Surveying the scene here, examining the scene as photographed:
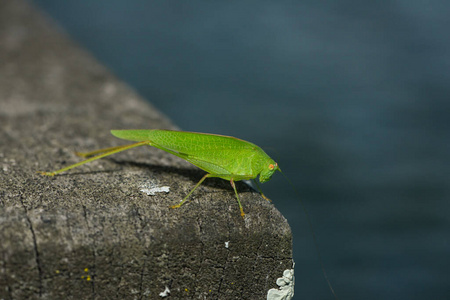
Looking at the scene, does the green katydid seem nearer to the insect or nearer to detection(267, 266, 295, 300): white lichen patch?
the insect

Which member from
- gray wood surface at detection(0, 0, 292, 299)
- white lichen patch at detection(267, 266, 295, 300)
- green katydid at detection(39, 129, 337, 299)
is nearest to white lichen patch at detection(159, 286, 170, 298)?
gray wood surface at detection(0, 0, 292, 299)

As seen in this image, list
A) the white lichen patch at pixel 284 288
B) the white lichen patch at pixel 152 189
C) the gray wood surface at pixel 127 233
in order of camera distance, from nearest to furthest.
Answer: the gray wood surface at pixel 127 233 < the white lichen patch at pixel 284 288 < the white lichen patch at pixel 152 189

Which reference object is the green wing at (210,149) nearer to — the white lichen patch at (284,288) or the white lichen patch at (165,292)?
the white lichen patch at (284,288)

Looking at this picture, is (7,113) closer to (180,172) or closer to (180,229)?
(180,172)

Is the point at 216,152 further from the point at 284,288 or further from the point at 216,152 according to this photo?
the point at 284,288

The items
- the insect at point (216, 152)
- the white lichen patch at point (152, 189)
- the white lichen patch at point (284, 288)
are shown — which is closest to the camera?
the white lichen patch at point (284, 288)

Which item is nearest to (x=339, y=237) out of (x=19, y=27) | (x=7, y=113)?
(x=7, y=113)

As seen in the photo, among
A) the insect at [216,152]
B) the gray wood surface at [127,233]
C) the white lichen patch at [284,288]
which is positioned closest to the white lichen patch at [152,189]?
the gray wood surface at [127,233]
